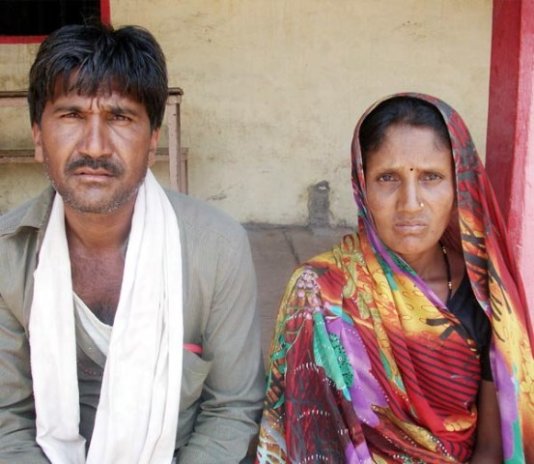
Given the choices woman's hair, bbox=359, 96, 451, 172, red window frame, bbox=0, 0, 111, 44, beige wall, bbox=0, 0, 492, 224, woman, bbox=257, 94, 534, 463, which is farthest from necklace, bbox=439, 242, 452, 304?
red window frame, bbox=0, 0, 111, 44

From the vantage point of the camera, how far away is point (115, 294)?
197cm

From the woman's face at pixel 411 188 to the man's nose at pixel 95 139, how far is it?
2.32ft

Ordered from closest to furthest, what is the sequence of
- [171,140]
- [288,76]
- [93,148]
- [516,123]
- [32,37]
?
[93,148]
[516,123]
[171,140]
[32,37]
[288,76]

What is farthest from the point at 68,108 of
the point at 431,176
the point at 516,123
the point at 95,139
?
the point at 516,123

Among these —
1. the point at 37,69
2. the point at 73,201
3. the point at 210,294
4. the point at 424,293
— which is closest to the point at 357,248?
the point at 424,293

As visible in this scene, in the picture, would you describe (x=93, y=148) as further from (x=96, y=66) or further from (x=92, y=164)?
(x=96, y=66)

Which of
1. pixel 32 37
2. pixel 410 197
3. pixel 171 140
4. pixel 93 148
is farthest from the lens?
pixel 32 37

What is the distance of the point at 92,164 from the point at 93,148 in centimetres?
4

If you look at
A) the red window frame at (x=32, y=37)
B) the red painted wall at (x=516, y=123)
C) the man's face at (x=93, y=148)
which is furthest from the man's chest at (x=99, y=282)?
the red window frame at (x=32, y=37)

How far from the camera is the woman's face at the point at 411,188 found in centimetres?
191

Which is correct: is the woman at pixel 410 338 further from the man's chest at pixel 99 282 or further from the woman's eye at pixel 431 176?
the man's chest at pixel 99 282

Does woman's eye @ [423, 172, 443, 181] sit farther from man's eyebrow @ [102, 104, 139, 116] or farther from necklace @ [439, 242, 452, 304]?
man's eyebrow @ [102, 104, 139, 116]

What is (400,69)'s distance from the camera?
531cm

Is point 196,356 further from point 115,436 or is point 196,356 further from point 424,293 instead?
point 424,293
